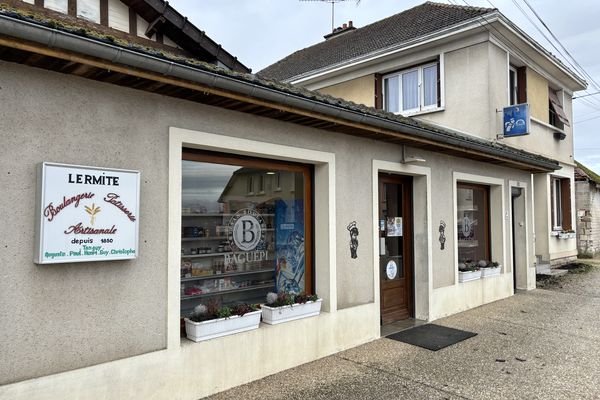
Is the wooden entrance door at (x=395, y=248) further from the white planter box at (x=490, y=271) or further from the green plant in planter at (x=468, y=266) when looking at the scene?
the white planter box at (x=490, y=271)

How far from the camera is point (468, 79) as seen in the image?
433 inches

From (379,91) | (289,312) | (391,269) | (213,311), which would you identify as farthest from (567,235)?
(213,311)

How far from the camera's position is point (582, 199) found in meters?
17.3

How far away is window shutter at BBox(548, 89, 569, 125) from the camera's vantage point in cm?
1417

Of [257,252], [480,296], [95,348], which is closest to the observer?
[95,348]

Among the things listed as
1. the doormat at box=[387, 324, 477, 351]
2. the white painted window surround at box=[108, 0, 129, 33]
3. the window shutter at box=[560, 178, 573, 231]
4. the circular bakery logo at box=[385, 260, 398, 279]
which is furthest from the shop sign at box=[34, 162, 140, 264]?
the window shutter at box=[560, 178, 573, 231]

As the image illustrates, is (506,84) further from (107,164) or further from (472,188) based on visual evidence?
(107,164)

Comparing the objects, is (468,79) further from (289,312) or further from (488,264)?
(289,312)

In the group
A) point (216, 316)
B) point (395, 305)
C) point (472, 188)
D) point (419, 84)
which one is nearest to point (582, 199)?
point (419, 84)

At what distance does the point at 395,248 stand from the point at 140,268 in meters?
4.69

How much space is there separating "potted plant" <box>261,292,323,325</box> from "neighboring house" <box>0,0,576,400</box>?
0.10 meters

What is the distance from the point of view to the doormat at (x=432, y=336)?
19.5ft

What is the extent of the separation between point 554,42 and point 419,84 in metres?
3.76

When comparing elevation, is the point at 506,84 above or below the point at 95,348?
above
